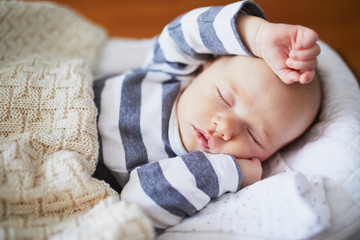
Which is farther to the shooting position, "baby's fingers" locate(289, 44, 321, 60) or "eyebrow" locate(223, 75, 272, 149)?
Result: "eyebrow" locate(223, 75, 272, 149)

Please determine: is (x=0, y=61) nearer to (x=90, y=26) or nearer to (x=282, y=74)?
(x=90, y=26)

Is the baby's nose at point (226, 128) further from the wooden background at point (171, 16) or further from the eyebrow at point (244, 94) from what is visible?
the wooden background at point (171, 16)

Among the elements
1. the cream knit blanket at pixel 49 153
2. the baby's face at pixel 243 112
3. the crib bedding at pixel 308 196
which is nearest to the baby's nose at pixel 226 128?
the baby's face at pixel 243 112

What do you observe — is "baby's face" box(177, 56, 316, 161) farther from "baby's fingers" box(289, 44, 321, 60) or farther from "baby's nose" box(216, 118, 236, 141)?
"baby's fingers" box(289, 44, 321, 60)

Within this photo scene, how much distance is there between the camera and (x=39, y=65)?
34.6 inches

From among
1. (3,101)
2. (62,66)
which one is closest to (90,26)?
(62,66)

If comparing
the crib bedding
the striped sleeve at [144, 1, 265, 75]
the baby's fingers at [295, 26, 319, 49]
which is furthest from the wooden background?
the baby's fingers at [295, 26, 319, 49]

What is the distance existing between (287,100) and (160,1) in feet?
3.95

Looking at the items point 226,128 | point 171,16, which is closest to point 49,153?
point 226,128

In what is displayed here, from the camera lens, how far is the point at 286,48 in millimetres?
711

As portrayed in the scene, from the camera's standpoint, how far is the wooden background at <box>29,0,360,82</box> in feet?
5.33

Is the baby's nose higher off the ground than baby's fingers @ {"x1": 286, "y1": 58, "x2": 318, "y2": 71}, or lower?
lower

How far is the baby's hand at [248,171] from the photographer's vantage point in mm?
801

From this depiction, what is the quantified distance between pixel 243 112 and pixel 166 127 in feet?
0.73
